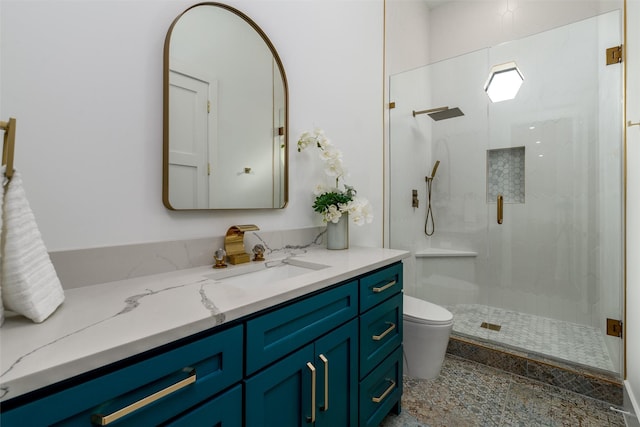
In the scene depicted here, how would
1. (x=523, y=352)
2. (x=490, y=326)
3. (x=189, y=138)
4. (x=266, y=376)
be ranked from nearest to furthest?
1. (x=266, y=376)
2. (x=189, y=138)
3. (x=523, y=352)
4. (x=490, y=326)

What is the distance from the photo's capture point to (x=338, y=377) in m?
1.13

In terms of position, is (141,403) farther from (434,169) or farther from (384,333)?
(434,169)

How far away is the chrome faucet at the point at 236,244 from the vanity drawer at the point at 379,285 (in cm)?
51

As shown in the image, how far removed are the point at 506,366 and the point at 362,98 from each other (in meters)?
2.09

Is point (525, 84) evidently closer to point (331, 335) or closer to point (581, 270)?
point (581, 270)

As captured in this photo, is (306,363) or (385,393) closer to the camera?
(306,363)

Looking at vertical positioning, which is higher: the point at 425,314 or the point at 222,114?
the point at 222,114

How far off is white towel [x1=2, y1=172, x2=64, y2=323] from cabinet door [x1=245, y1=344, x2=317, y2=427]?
0.50 m

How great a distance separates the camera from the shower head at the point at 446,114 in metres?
2.80

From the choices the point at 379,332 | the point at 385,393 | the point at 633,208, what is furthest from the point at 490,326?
the point at 379,332

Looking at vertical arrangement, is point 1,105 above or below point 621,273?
above

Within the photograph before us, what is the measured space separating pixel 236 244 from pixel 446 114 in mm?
2429

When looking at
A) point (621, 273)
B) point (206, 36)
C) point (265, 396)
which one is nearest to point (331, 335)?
point (265, 396)

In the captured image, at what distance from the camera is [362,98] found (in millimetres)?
2223
